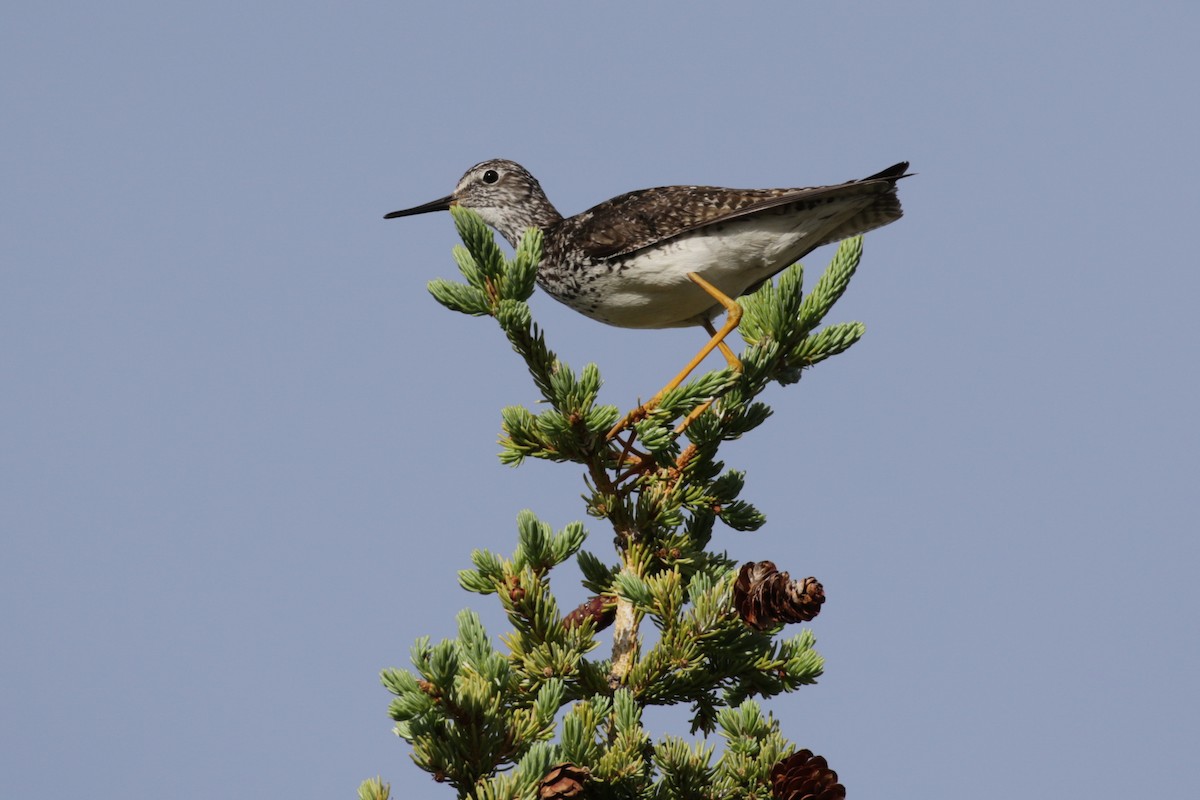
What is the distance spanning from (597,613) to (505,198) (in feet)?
16.4

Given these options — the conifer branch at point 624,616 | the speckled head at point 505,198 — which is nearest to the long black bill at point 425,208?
the speckled head at point 505,198

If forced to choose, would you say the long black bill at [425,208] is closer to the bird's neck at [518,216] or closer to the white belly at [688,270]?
the bird's neck at [518,216]

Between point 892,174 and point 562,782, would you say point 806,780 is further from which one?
point 892,174

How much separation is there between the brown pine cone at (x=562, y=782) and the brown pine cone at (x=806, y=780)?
0.79m

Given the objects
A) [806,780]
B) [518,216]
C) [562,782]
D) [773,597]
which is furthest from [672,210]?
[562,782]

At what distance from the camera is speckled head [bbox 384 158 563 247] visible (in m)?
9.11

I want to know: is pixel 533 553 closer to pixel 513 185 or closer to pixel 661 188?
pixel 661 188

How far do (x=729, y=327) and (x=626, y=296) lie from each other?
0.82 metres

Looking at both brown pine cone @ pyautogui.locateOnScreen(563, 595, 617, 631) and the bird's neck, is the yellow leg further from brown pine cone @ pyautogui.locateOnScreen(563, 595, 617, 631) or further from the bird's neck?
the bird's neck

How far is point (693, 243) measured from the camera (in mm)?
7043

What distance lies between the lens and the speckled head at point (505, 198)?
9109 mm

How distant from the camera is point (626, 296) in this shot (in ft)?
23.2

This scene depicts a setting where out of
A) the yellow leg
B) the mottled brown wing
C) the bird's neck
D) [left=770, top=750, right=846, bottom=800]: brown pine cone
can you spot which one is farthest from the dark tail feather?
[left=770, top=750, right=846, bottom=800]: brown pine cone

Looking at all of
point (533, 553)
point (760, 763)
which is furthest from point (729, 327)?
point (760, 763)
